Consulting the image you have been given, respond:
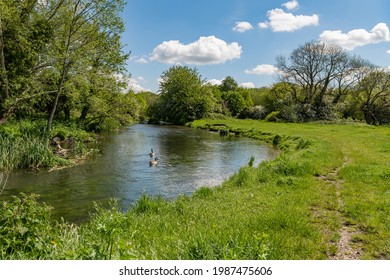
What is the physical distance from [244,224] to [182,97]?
69237 mm

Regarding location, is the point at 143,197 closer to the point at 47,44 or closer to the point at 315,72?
the point at 47,44

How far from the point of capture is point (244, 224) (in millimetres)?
7664

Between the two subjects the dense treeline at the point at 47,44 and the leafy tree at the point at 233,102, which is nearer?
the dense treeline at the point at 47,44

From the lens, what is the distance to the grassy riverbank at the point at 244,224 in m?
5.57

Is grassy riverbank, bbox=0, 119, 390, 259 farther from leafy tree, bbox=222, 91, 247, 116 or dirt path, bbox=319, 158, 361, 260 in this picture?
leafy tree, bbox=222, 91, 247, 116

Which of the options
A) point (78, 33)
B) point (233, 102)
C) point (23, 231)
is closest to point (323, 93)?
point (233, 102)

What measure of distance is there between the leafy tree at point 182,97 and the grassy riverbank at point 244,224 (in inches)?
2328

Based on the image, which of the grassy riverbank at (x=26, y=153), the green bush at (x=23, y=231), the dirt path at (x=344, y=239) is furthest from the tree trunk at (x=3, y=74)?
the dirt path at (x=344, y=239)

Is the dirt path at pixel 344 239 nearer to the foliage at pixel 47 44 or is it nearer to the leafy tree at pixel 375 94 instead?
the foliage at pixel 47 44

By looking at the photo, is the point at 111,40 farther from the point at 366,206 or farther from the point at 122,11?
the point at 366,206
